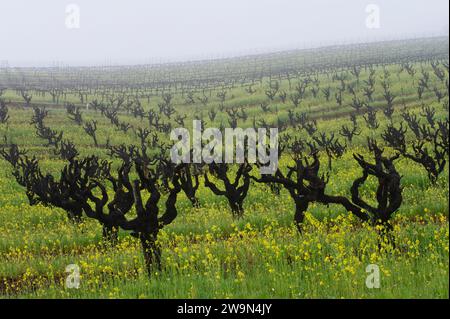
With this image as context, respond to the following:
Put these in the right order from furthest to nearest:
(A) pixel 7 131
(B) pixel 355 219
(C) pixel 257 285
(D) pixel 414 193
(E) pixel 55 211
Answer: (A) pixel 7 131
(E) pixel 55 211
(D) pixel 414 193
(B) pixel 355 219
(C) pixel 257 285

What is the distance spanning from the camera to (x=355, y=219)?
640 inches

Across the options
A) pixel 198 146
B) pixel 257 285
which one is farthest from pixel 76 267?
pixel 198 146

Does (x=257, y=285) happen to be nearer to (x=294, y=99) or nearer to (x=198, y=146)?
(x=198, y=146)

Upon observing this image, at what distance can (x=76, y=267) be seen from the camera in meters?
12.7

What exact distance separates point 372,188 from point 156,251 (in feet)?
40.9

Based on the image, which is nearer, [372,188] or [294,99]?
[372,188]

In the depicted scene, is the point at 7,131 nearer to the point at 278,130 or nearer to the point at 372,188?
the point at 278,130

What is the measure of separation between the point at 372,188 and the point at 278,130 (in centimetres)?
3686

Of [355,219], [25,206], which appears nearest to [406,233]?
[355,219]

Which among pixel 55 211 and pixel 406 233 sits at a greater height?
pixel 406 233

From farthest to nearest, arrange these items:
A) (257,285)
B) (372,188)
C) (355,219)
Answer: (372,188), (355,219), (257,285)

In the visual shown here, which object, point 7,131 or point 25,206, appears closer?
point 25,206
